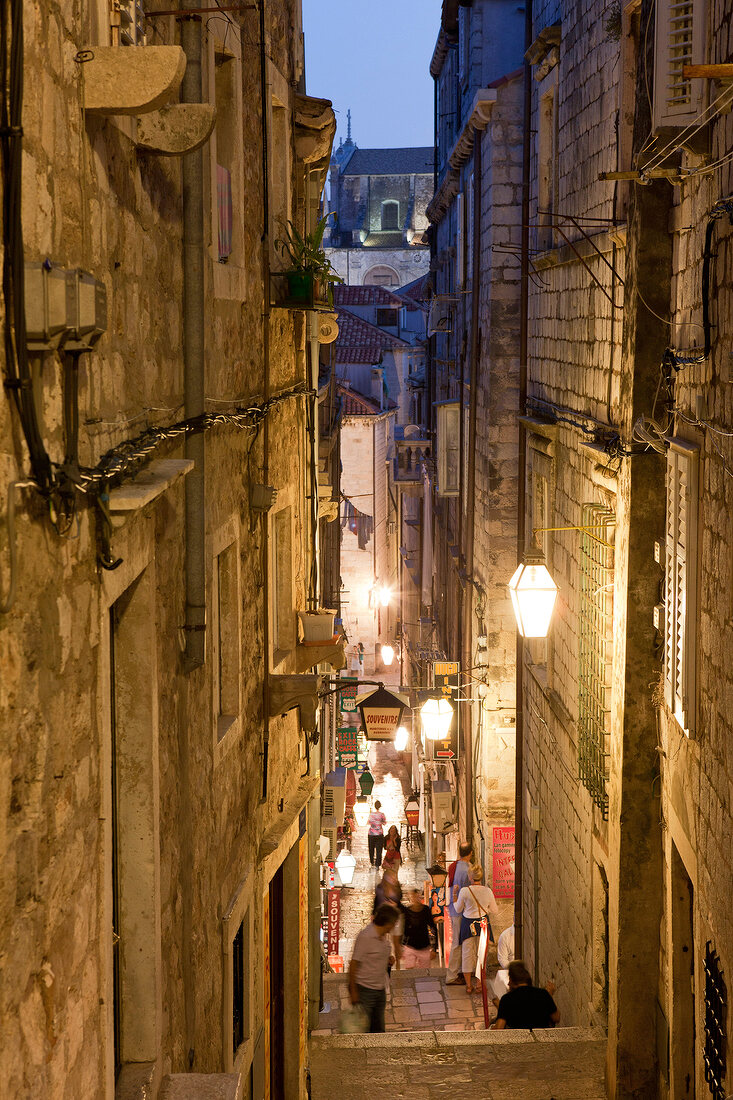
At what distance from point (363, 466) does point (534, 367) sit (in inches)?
1325

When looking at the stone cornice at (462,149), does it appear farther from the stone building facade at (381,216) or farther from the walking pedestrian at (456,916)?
the stone building facade at (381,216)

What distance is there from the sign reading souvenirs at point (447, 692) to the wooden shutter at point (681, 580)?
8.89 metres

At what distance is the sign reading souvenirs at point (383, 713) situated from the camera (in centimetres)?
1317

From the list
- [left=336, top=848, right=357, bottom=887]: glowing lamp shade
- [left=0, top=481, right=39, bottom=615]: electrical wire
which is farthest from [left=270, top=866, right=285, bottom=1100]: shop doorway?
[left=336, top=848, right=357, bottom=887]: glowing lamp shade

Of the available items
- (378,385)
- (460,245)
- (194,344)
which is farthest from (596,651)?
(378,385)

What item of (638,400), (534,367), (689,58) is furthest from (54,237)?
(534,367)

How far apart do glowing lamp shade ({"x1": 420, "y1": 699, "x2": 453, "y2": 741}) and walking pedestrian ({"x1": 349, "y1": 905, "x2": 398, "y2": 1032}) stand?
5454mm

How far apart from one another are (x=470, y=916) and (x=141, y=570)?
8.84 metres

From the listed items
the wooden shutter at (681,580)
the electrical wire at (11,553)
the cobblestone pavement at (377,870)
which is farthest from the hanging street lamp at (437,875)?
the electrical wire at (11,553)

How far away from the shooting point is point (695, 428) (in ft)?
20.4

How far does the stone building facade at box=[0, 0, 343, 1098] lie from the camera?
3111 mm

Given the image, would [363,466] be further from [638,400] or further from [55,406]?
[55,406]

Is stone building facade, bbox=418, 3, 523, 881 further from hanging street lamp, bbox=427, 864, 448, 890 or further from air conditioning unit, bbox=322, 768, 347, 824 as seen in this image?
air conditioning unit, bbox=322, 768, 347, 824

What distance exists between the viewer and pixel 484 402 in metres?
17.1
